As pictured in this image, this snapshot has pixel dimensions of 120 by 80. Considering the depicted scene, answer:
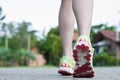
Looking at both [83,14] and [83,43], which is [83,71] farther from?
[83,14]

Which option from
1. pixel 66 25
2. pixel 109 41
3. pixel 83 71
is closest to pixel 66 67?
pixel 66 25

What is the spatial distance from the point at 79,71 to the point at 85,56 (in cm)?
9

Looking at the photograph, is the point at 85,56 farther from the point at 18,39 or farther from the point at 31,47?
the point at 31,47

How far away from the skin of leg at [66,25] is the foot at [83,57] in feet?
1.51

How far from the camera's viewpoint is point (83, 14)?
7.05ft

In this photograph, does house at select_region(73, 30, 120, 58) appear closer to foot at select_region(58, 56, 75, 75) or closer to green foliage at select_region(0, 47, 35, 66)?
green foliage at select_region(0, 47, 35, 66)

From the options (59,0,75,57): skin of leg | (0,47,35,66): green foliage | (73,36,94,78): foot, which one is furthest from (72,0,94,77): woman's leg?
(0,47,35,66): green foliage

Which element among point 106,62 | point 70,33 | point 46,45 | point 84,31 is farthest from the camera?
point 46,45

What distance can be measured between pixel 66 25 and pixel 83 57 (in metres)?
0.58

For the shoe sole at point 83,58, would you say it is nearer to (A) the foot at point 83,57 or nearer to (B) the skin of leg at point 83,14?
(A) the foot at point 83,57

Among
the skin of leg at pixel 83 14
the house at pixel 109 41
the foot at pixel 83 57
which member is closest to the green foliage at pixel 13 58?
the house at pixel 109 41

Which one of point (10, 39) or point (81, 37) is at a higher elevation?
point (10, 39)

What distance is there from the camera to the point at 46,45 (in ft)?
179

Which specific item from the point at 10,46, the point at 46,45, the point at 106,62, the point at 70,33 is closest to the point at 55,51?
the point at 10,46
